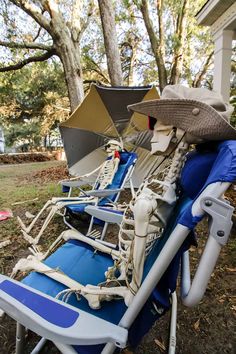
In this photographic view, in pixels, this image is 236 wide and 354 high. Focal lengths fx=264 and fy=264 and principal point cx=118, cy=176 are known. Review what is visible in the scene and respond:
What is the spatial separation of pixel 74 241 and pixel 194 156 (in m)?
1.13

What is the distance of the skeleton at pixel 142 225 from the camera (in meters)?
0.94

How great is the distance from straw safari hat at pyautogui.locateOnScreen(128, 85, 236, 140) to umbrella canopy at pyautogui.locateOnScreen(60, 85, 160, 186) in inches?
109

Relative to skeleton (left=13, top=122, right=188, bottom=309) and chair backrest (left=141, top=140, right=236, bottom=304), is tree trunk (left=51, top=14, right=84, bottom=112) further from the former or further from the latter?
chair backrest (left=141, top=140, right=236, bottom=304)

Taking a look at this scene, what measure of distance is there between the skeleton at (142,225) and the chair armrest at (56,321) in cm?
20

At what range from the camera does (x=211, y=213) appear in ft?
2.54

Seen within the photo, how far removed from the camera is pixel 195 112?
0.91 meters

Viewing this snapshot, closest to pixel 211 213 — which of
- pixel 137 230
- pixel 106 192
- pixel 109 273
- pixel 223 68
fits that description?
pixel 137 230

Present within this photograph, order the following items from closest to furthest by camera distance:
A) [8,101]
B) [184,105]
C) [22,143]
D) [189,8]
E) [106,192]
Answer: [184,105] → [106,192] → [189,8] → [8,101] → [22,143]

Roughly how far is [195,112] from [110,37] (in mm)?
5505

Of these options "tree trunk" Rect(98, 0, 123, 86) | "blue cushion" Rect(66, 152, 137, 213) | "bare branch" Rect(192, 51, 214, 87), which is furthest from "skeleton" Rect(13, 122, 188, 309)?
"bare branch" Rect(192, 51, 214, 87)

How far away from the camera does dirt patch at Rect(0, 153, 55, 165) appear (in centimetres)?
1526

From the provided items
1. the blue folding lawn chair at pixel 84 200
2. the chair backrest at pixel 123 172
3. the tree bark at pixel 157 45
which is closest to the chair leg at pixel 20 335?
the blue folding lawn chair at pixel 84 200

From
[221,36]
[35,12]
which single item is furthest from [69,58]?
[221,36]

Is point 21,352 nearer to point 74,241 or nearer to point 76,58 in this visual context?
point 74,241
